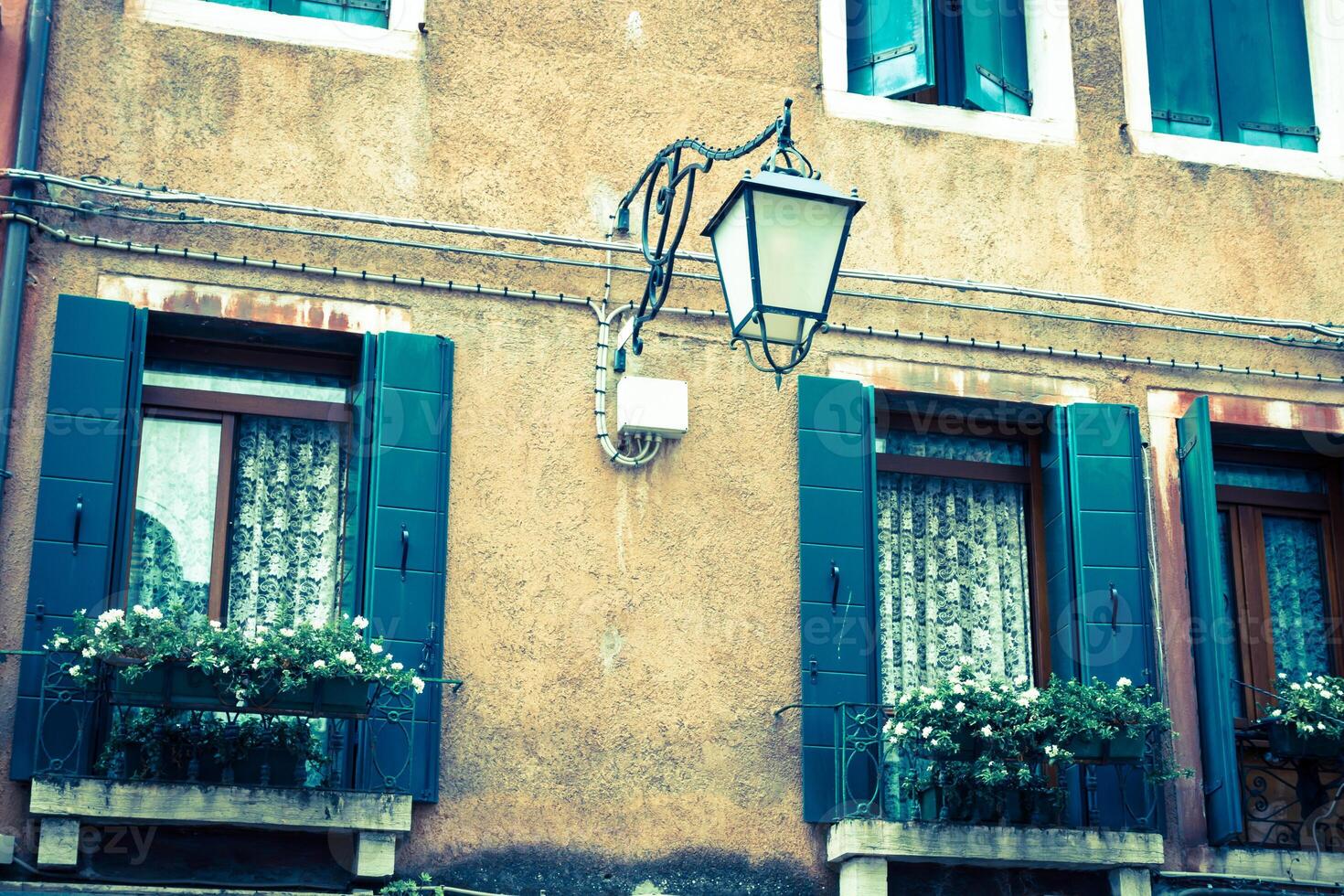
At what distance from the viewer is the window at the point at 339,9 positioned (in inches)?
373

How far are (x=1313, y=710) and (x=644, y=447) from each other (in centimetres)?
297

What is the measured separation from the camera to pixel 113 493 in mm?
8414

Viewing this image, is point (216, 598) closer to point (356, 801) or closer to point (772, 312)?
point (356, 801)

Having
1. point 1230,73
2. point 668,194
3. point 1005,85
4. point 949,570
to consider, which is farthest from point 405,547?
point 1230,73

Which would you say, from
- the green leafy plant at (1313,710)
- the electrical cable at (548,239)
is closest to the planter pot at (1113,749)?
the green leafy plant at (1313,710)

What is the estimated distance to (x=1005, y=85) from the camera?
10.2 meters

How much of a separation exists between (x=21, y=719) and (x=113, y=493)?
94 cm

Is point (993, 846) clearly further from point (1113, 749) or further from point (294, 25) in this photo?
point (294, 25)

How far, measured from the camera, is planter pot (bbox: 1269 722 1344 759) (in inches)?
356

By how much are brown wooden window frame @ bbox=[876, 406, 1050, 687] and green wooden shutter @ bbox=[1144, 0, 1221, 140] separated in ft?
5.67

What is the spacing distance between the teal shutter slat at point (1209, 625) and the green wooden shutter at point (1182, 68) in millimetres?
1558

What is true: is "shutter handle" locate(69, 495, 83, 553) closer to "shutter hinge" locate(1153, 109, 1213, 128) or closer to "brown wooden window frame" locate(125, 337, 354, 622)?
"brown wooden window frame" locate(125, 337, 354, 622)

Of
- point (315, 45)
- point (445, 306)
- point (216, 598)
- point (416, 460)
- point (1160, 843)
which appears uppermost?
point (315, 45)

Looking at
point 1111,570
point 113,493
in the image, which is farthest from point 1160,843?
point 113,493
